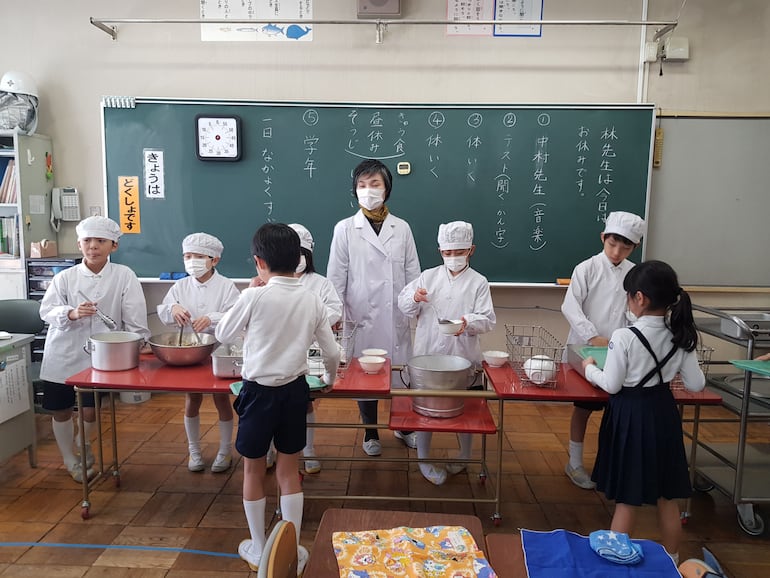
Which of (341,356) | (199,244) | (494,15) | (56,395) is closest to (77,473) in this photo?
(56,395)

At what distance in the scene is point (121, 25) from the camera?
3811 millimetres

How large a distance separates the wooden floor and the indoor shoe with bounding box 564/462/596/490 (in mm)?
47

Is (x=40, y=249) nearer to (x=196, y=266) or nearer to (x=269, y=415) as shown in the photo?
(x=196, y=266)

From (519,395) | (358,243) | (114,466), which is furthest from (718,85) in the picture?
(114,466)

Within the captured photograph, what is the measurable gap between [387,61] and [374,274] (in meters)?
1.65

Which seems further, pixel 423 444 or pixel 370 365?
pixel 423 444

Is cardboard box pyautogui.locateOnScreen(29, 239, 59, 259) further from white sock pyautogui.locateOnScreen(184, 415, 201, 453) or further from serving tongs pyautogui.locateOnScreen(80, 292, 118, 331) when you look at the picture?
white sock pyautogui.locateOnScreen(184, 415, 201, 453)

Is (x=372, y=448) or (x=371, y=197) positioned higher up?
(x=371, y=197)

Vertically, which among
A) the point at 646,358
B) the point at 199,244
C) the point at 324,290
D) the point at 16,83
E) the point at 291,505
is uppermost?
the point at 16,83

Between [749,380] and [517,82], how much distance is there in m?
2.41

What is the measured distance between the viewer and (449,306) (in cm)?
271

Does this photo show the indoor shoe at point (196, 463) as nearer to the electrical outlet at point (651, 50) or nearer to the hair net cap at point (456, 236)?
the hair net cap at point (456, 236)

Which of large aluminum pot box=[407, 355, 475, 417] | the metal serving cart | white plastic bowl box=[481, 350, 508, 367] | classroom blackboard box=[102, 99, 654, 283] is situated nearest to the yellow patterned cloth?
large aluminum pot box=[407, 355, 475, 417]

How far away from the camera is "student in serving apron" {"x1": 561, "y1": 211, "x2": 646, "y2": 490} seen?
108 inches
